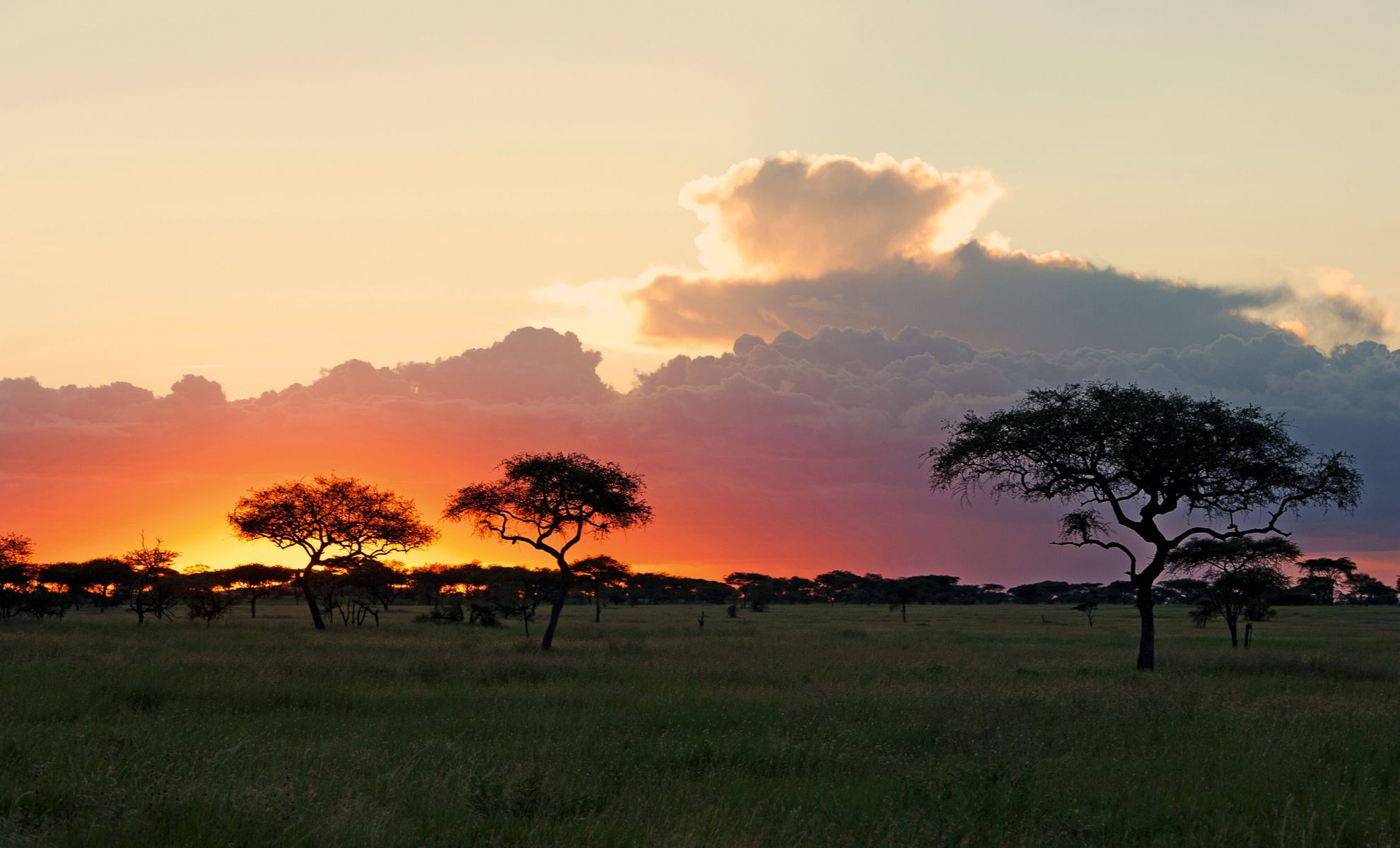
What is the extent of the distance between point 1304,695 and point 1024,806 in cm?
1606

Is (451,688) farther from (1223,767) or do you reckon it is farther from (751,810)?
(1223,767)

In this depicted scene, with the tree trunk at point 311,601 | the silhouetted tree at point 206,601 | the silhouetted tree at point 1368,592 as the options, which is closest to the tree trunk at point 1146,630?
the tree trunk at point 311,601

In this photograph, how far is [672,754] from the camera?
1309 centimetres

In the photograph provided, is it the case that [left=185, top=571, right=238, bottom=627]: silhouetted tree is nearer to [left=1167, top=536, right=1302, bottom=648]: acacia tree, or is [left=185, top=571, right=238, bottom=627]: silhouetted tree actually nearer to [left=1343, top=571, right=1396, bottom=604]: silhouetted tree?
[left=1167, top=536, right=1302, bottom=648]: acacia tree

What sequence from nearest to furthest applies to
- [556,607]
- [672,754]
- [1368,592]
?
[672,754], [556,607], [1368,592]

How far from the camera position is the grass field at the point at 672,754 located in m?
9.04

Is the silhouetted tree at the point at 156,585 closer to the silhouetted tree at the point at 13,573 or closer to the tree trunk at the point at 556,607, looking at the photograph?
the silhouetted tree at the point at 13,573

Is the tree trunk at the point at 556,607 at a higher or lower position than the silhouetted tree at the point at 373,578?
higher

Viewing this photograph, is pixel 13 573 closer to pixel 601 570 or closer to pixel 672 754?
pixel 601 570

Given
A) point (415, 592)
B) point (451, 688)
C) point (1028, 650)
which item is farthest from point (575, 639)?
point (415, 592)

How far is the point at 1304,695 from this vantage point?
71.9ft

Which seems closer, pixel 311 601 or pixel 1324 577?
pixel 311 601

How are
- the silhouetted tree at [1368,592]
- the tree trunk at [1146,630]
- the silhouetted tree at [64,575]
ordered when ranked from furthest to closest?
the silhouetted tree at [1368,592], the silhouetted tree at [64,575], the tree trunk at [1146,630]

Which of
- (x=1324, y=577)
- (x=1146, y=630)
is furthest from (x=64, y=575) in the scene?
(x=1324, y=577)
